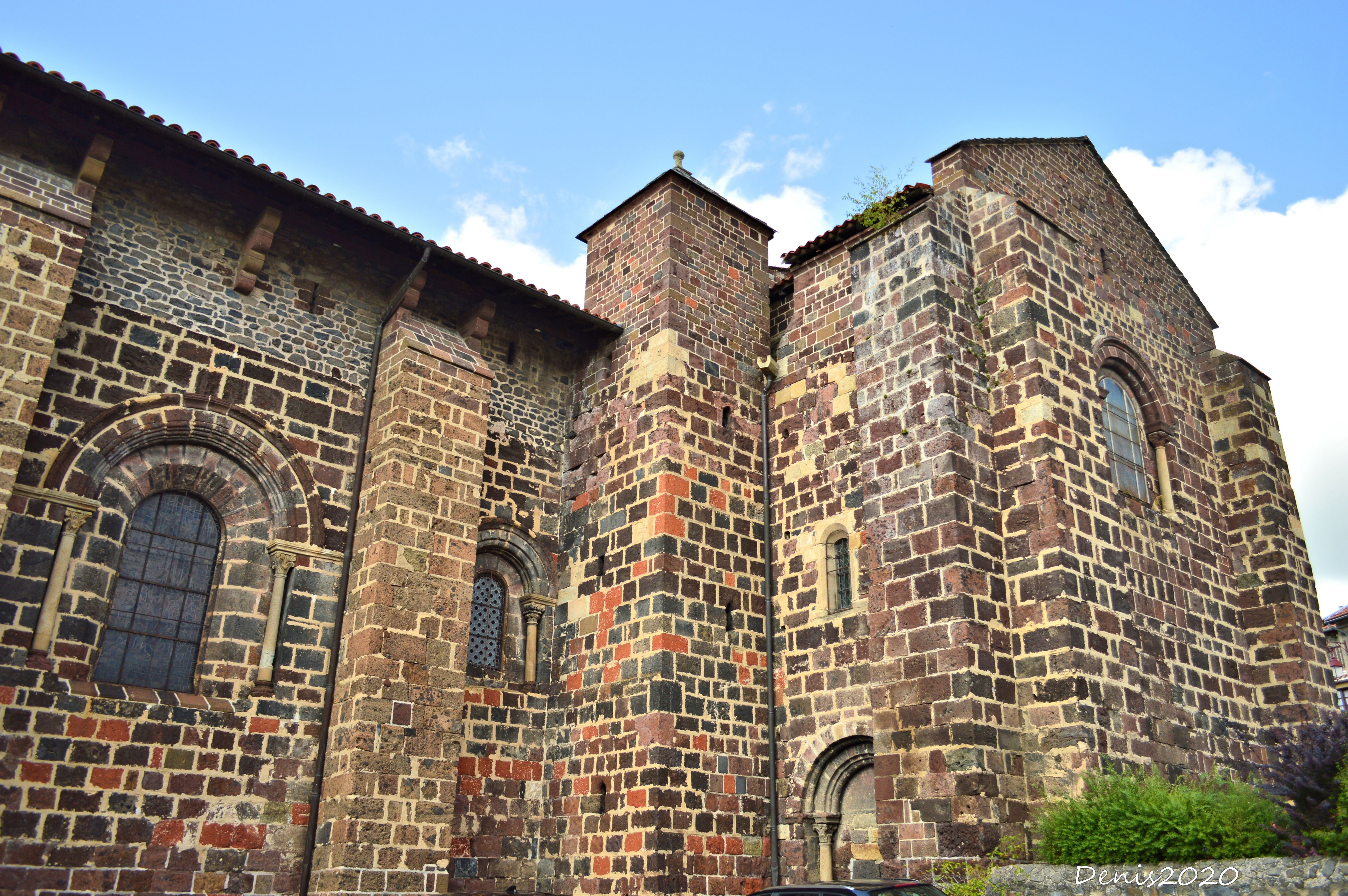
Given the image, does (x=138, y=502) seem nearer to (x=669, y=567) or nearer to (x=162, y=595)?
(x=162, y=595)

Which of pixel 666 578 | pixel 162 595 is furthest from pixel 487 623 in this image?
pixel 162 595

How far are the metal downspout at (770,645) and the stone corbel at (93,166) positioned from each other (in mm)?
9251

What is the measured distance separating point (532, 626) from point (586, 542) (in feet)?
4.69

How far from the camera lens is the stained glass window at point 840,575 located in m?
13.0

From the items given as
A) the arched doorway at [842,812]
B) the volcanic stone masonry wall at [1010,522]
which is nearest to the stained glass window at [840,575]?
the volcanic stone masonry wall at [1010,522]

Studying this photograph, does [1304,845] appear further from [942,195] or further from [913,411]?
[942,195]

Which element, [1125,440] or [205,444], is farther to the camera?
[1125,440]

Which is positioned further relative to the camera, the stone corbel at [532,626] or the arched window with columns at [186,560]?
the stone corbel at [532,626]

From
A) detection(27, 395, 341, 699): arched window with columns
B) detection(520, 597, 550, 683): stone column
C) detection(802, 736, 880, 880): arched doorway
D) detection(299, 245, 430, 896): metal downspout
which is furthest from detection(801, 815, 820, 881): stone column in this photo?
detection(27, 395, 341, 699): arched window with columns

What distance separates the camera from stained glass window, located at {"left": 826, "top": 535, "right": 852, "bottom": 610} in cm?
1299

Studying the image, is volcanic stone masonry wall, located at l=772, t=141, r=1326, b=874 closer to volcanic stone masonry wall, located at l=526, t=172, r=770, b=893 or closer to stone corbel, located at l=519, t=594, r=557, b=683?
volcanic stone masonry wall, located at l=526, t=172, r=770, b=893

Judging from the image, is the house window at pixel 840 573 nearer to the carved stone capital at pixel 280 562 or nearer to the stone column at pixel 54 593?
the carved stone capital at pixel 280 562

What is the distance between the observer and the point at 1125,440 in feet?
45.4

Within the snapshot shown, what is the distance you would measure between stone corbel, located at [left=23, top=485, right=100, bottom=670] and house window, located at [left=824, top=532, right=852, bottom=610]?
8940 millimetres
